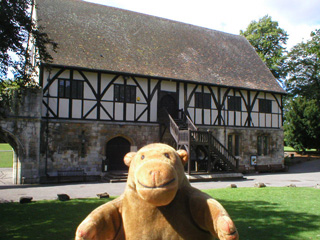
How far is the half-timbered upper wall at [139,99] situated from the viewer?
17.3m

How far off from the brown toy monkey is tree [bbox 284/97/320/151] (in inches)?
1325

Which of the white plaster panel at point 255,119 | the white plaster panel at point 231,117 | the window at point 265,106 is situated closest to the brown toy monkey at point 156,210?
the white plaster panel at point 231,117

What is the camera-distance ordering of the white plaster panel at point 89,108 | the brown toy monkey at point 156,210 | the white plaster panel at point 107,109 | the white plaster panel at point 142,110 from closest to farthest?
the brown toy monkey at point 156,210 → the white plaster panel at point 89,108 → the white plaster panel at point 107,109 → the white plaster panel at point 142,110

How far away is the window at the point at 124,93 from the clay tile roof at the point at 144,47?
3.44ft

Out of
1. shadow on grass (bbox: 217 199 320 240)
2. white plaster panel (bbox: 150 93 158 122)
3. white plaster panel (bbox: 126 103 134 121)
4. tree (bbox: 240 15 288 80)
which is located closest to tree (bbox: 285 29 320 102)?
tree (bbox: 240 15 288 80)

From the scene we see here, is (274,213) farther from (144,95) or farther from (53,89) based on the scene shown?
(53,89)

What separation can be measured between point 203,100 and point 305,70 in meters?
19.8

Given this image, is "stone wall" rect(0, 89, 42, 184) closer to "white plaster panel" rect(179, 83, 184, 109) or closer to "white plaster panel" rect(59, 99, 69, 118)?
"white plaster panel" rect(59, 99, 69, 118)

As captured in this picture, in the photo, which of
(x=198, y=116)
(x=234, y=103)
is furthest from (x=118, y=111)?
(x=234, y=103)

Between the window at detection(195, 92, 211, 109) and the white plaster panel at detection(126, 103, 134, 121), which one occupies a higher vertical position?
the window at detection(195, 92, 211, 109)

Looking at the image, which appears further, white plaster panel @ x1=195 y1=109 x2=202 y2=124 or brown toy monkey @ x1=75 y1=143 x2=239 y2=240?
white plaster panel @ x1=195 y1=109 x2=202 y2=124

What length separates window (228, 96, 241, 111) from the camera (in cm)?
2333

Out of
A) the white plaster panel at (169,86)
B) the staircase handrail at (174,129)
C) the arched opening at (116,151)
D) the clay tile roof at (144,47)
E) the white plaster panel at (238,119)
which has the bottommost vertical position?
the arched opening at (116,151)

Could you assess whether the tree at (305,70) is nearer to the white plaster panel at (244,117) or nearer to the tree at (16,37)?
the white plaster panel at (244,117)
